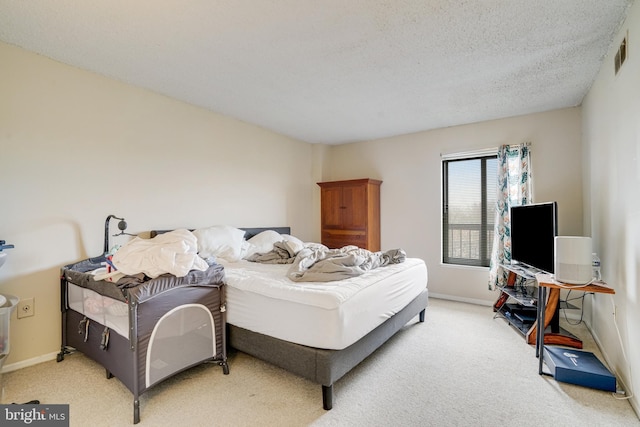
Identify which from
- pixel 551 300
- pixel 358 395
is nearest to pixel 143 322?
pixel 358 395

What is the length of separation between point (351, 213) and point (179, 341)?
3.17m

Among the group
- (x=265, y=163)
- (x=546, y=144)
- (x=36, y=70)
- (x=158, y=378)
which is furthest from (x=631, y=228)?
(x=36, y=70)

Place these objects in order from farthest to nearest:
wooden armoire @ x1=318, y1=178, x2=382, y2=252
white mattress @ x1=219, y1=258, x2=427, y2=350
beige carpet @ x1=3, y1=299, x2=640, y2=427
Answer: wooden armoire @ x1=318, y1=178, x2=382, y2=252, white mattress @ x1=219, y1=258, x2=427, y2=350, beige carpet @ x1=3, y1=299, x2=640, y2=427

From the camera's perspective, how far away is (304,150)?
5141 mm

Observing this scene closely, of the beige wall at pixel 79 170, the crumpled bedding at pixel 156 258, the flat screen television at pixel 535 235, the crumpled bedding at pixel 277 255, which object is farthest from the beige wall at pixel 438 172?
the crumpled bedding at pixel 156 258

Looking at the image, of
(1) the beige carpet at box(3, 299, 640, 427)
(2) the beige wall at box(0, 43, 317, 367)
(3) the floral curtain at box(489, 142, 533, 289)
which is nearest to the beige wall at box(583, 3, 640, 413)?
(1) the beige carpet at box(3, 299, 640, 427)

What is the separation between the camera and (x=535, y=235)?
3.04 meters

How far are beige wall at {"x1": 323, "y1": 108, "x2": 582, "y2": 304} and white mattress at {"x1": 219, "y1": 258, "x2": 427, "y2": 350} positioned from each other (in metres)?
2.00

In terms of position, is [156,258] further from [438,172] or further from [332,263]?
[438,172]

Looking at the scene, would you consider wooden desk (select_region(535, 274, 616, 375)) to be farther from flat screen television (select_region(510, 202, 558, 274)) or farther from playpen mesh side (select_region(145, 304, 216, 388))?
playpen mesh side (select_region(145, 304, 216, 388))

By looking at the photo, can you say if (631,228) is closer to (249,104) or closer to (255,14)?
(255,14)

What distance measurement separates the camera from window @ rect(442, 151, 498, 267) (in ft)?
13.4

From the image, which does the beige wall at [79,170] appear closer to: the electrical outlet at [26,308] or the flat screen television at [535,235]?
the electrical outlet at [26,308]

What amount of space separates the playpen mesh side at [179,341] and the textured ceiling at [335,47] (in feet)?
6.33
